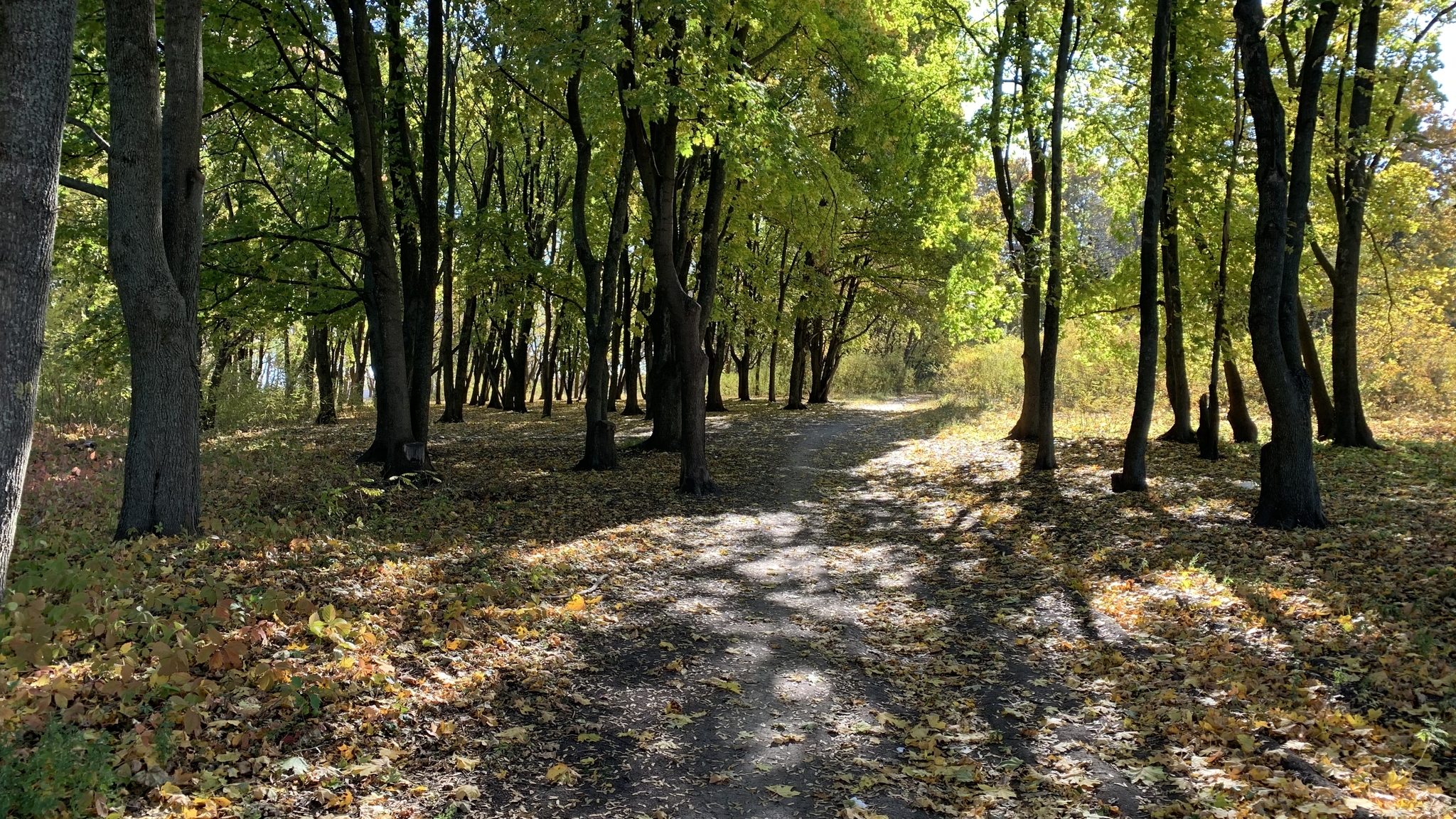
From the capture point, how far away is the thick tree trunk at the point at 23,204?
11.2 feet

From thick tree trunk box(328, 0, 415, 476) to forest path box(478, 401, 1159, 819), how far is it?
5.12 metres

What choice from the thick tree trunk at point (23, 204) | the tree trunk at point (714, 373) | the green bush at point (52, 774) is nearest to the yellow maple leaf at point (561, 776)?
the green bush at point (52, 774)

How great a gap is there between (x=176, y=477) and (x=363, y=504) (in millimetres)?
2844

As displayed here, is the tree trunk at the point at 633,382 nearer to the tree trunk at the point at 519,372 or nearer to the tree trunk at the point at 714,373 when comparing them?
the tree trunk at the point at 714,373

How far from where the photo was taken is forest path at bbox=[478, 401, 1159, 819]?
4.11 metres

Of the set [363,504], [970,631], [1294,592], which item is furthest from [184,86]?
[1294,592]

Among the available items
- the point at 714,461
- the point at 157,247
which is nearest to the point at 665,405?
the point at 714,461

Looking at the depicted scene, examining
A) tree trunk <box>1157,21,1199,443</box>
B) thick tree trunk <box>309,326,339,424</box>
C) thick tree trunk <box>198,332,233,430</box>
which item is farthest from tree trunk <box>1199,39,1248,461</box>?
thick tree trunk <box>309,326,339,424</box>

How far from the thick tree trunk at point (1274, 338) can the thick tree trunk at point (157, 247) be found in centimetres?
1080

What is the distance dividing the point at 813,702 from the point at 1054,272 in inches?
377

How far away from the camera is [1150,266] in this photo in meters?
11.0

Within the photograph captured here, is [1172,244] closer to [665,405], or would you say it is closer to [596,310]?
[665,405]

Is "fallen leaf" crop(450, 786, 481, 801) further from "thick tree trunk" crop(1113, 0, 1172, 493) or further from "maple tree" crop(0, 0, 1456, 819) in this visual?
"thick tree trunk" crop(1113, 0, 1172, 493)

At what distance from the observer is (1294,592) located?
22.1 feet
